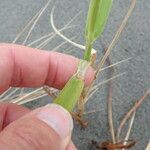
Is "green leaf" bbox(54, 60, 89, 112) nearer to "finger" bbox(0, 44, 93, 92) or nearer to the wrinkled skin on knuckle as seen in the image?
the wrinkled skin on knuckle

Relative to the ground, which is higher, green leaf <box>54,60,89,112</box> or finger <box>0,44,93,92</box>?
green leaf <box>54,60,89,112</box>

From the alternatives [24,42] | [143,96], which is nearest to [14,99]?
[24,42]

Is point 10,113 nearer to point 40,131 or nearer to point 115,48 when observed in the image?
point 40,131

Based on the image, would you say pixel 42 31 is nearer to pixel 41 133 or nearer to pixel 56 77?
pixel 56 77

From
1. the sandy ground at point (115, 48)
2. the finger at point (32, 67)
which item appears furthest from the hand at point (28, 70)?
the sandy ground at point (115, 48)

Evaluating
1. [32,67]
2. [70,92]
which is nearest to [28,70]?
[32,67]

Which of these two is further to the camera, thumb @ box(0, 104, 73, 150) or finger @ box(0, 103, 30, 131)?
finger @ box(0, 103, 30, 131)

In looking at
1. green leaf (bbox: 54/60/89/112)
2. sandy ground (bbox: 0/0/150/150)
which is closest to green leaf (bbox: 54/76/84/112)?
green leaf (bbox: 54/60/89/112)
